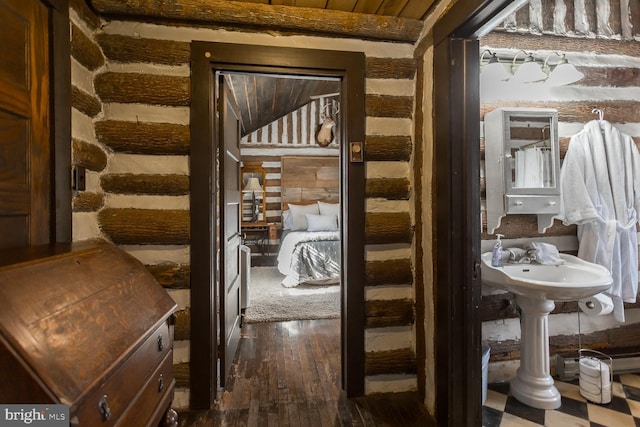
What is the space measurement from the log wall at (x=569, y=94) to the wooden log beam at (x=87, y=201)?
8.36 ft

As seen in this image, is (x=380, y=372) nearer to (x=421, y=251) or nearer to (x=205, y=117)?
(x=421, y=251)

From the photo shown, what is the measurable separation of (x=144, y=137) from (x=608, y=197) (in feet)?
10.5

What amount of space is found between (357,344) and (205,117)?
173cm

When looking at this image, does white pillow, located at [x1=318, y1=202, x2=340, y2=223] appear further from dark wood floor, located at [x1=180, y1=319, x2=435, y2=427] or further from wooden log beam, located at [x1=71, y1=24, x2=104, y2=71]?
wooden log beam, located at [x1=71, y1=24, x2=104, y2=71]

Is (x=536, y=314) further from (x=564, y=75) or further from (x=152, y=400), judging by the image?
(x=152, y=400)

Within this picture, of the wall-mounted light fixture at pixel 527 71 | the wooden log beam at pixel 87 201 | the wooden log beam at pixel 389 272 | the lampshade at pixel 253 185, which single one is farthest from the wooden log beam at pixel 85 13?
the lampshade at pixel 253 185

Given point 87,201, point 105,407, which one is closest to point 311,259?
point 87,201

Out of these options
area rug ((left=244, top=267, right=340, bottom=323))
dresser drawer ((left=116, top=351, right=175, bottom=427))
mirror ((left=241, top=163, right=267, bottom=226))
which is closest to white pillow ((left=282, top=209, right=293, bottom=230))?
mirror ((left=241, top=163, right=267, bottom=226))

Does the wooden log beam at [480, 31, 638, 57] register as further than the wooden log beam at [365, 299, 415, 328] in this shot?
Yes

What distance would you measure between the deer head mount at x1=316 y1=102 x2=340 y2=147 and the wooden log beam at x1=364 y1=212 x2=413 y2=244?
173 inches

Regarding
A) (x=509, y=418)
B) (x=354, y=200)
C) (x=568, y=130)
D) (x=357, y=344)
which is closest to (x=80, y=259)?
(x=354, y=200)

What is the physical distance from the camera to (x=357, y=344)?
1992 mm

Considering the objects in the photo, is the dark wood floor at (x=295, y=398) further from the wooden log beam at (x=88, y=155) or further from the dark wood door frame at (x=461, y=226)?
the wooden log beam at (x=88, y=155)

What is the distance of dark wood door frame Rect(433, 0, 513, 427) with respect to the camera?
161 cm
